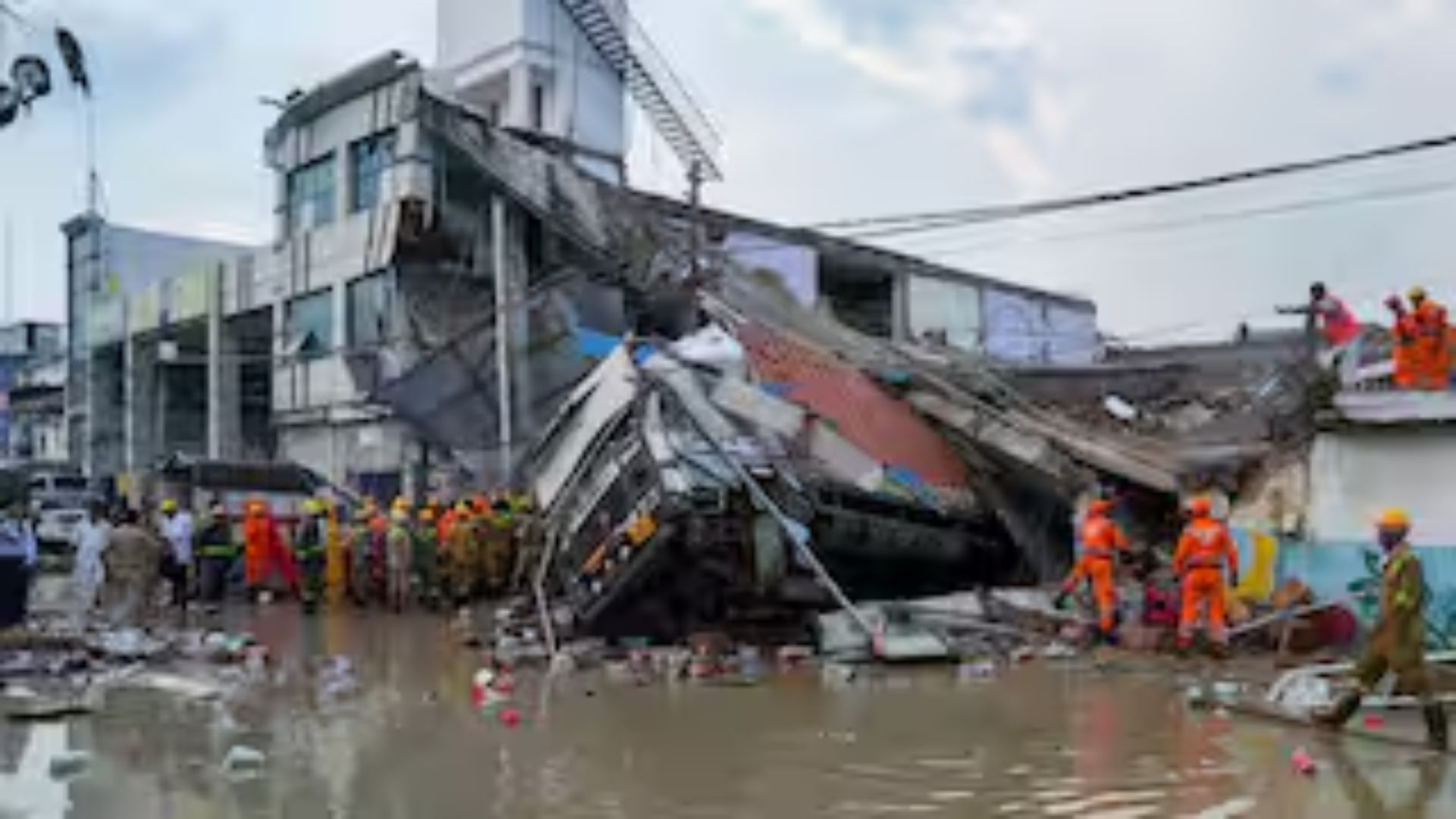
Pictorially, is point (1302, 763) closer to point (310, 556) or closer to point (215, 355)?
point (310, 556)

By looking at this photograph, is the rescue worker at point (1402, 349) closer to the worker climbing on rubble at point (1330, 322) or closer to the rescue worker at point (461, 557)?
the worker climbing on rubble at point (1330, 322)

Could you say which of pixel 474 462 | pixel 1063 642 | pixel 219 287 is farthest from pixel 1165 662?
pixel 219 287

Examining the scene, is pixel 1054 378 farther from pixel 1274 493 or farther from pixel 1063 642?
pixel 1063 642

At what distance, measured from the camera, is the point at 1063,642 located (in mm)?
12688

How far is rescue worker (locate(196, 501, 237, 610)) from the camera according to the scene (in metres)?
18.7

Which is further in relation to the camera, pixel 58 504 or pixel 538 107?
pixel 538 107

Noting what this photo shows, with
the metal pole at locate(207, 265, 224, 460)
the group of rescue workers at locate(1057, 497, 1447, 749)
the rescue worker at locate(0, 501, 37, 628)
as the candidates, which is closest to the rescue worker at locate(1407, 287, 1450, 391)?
the group of rescue workers at locate(1057, 497, 1447, 749)

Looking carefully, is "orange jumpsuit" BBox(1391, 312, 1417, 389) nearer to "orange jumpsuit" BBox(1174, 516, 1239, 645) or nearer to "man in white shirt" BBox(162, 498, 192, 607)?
"orange jumpsuit" BBox(1174, 516, 1239, 645)

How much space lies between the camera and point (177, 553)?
17844 mm

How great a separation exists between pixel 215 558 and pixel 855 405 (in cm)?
941

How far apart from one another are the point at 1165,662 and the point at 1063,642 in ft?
3.76

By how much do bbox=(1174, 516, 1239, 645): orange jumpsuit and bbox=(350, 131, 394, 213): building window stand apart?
68.6ft

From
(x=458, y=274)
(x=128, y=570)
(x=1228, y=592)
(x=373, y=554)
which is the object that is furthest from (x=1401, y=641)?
(x=458, y=274)

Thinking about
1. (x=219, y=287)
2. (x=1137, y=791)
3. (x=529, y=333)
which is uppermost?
(x=219, y=287)
